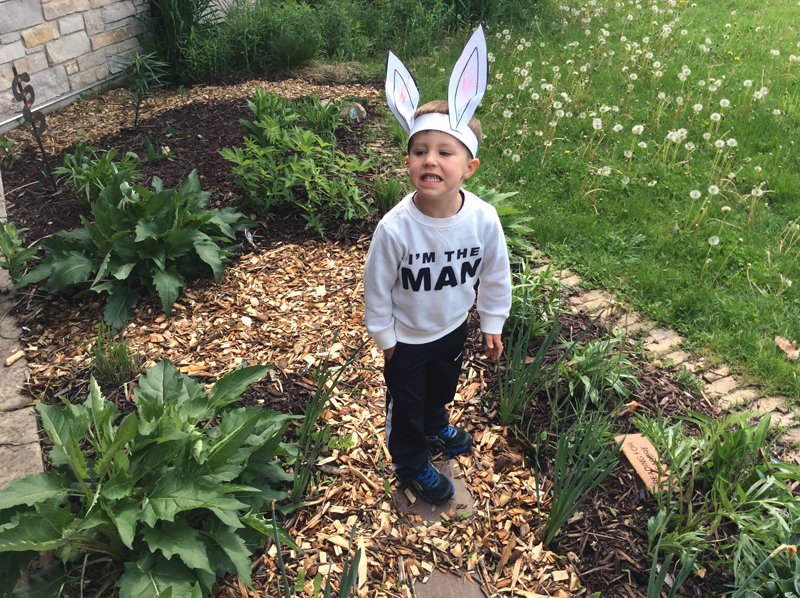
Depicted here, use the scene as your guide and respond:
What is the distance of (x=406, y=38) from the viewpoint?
21.5 feet

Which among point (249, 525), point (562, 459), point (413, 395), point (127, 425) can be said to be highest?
point (127, 425)

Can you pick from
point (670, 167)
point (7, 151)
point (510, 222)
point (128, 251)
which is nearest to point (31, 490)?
point (128, 251)

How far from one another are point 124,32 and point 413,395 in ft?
17.1

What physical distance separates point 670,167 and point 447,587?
3438 mm

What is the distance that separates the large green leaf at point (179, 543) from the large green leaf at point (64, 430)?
0.29 metres

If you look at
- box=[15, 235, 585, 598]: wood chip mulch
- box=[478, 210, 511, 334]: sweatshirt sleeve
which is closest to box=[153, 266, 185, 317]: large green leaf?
box=[15, 235, 585, 598]: wood chip mulch

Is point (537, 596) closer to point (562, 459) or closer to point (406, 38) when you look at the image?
point (562, 459)

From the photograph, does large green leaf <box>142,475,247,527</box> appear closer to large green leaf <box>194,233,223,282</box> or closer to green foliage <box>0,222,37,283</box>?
large green leaf <box>194,233,223,282</box>

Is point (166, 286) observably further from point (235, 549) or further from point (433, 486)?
point (433, 486)

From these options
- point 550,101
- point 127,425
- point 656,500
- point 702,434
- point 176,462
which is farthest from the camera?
point 550,101

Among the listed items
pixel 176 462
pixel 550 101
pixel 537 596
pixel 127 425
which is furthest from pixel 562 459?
pixel 550 101

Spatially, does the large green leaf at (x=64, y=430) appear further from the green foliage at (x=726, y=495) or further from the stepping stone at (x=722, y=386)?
the stepping stone at (x=722, y=386)

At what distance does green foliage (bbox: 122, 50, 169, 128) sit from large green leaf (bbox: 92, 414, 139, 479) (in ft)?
13.4

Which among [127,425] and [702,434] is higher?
[127,425]
